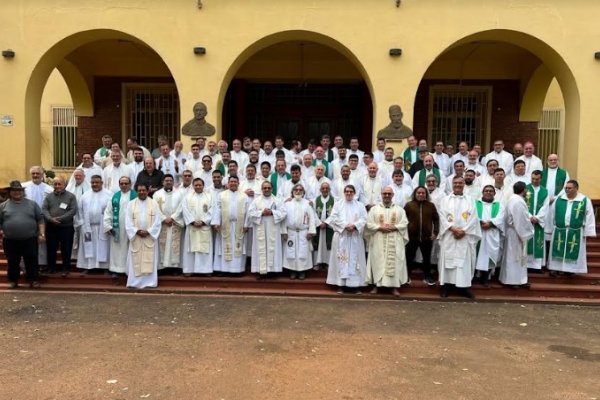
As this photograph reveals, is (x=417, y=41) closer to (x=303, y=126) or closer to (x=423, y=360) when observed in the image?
(x=303, y=126)

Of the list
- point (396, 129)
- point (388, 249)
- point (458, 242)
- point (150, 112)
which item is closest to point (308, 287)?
point (388, 249)

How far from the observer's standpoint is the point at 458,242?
308 inches

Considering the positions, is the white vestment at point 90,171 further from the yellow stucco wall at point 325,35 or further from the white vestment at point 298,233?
the white vestment at point 298,233

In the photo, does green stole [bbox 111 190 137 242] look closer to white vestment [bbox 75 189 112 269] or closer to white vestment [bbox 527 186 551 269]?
white vestment [bbox 75 189 112 269]

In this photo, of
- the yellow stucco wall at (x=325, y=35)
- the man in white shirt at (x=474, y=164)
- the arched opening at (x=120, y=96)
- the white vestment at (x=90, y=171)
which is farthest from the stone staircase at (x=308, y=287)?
the arched opening at (x=120, y=96)

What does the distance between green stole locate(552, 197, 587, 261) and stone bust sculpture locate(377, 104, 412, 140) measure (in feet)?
10.1

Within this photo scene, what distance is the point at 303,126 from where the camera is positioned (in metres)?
15.0

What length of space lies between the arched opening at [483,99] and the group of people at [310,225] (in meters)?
5.57

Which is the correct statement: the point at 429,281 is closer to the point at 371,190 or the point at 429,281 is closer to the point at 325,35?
the point at 371,190

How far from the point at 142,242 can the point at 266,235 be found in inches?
74.9

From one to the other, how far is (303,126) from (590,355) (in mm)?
10436

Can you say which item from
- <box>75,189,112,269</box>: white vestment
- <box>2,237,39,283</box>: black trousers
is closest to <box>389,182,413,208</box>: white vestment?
<box>75,189,112,269</box>: white vestment

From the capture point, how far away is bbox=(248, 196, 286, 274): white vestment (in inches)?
331

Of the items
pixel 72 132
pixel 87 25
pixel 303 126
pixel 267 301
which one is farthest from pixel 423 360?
pixel 72 132
